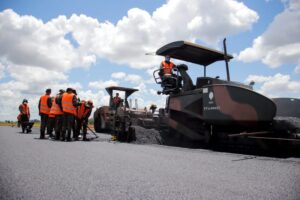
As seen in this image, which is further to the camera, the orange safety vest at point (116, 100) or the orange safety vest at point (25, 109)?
the orange safety vest at point (25, 109)

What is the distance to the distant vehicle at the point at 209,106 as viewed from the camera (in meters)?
6.19

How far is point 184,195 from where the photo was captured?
263 cm

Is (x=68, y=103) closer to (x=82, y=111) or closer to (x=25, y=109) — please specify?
(x=82, y=111)

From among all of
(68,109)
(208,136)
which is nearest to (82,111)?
(68,109)

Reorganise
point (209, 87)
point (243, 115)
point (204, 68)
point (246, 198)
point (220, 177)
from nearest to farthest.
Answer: point (246, 198)
point (220, 177)
point (243, 115)
point (209, 87)
point (204, 68)

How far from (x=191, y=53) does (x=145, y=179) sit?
18.8ft

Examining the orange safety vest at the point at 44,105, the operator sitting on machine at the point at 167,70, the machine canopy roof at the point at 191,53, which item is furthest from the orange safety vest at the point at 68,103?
the machine canopy roof at the point at 191,53

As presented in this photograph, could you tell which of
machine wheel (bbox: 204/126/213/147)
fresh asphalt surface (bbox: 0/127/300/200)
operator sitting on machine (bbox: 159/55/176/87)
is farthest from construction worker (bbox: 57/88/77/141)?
fresh asphalt surface (bbox: 0/127/300/200)

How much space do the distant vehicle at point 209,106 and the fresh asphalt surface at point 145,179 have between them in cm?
170

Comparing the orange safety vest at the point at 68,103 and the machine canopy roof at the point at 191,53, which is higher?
the machine canopy roof at the point at 191,53

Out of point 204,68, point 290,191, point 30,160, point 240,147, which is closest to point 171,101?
point 204,68

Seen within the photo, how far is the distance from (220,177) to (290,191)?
2.58ft

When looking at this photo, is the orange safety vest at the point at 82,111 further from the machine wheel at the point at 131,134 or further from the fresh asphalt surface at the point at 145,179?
the fresh asphalt surface at the point at 145,179

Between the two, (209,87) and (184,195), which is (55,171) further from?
(209,87)
